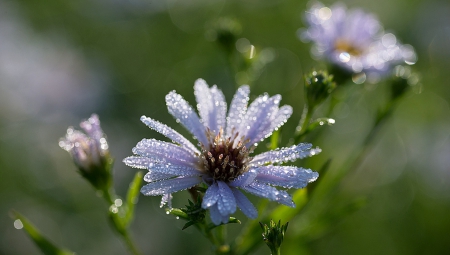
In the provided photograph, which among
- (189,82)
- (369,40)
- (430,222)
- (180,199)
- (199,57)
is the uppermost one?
(199,57)

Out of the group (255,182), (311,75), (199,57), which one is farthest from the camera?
(199,57)

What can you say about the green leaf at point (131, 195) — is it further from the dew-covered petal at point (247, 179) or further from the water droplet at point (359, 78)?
the water droplet at point (359, 78)

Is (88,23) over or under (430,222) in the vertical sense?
over

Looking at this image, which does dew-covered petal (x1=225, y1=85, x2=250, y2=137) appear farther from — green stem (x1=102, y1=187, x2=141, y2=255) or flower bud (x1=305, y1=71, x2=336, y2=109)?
green stem (x1=102, y1=187, x2=141, y2=255)

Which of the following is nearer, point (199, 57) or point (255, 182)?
point (255, 182)

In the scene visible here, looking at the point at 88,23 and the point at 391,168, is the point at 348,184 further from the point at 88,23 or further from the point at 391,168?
the point at 88,23

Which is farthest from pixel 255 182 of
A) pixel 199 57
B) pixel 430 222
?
pixel 199 57

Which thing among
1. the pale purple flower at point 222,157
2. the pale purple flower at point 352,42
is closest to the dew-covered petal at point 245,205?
the pale purple flower at point 222,157
